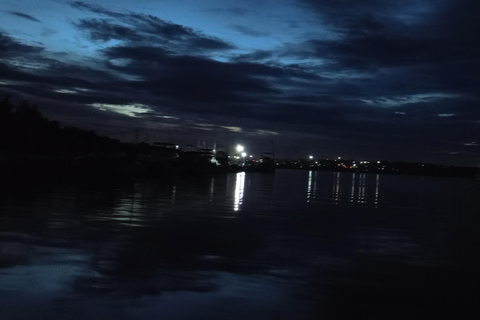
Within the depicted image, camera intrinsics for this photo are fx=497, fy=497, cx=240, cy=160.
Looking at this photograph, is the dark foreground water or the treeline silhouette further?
the treeline silhouette

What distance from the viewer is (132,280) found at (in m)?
9.35

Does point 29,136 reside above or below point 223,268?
above

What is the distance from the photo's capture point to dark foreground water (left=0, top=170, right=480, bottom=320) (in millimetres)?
7988

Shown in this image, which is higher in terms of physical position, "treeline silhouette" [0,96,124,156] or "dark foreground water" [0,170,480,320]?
"treeline silhouette" [0,96,124,156]

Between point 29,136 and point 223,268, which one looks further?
point 29,136

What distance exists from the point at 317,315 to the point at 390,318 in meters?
1.17

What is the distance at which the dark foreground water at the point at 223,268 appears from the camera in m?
7.99

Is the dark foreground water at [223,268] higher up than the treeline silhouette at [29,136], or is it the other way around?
the treeline silhouette at [29,136]

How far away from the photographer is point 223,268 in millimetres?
10922

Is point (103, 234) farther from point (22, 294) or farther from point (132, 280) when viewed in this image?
point (22, 294)

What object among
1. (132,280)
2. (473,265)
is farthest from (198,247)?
(473,265)

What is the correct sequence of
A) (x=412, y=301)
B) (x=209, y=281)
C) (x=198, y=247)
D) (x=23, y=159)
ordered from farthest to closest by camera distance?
(x=23, y=159)
(x=198, y=247)
(x=209, y=281)
(x=412, y=301)

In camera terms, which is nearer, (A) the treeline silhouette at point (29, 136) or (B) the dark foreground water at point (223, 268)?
(B) the dark foreground water at point (223, 268)

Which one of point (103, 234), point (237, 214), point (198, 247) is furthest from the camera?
point (237, 214)
